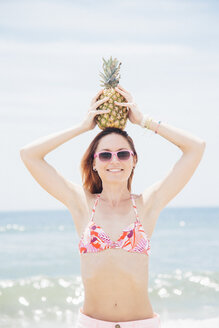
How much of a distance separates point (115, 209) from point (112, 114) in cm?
77

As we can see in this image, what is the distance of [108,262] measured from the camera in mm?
4484

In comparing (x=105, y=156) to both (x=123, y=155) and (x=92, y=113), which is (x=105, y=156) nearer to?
(x=123, y=155)

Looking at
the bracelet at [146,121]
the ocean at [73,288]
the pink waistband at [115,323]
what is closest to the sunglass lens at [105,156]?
the bracelet at [146,121]

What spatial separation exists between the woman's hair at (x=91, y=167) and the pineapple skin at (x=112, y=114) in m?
0.06

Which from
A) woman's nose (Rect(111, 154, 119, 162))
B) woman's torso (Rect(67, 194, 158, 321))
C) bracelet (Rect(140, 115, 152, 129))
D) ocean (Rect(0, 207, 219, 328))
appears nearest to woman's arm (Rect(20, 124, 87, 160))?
woman's nose (Rect(111, 154, 119, 162))

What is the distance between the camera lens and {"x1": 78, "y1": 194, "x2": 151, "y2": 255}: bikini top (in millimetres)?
4504

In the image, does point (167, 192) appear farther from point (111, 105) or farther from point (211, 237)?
point (211, 237)

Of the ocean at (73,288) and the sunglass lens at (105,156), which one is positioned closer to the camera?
the sunglass lens at (105,156)

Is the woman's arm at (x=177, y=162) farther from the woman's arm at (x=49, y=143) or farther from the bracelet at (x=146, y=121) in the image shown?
the woman's arm at (x=49, y=143)

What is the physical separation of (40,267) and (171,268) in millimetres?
4507

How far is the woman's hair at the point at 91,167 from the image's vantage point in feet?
16.0

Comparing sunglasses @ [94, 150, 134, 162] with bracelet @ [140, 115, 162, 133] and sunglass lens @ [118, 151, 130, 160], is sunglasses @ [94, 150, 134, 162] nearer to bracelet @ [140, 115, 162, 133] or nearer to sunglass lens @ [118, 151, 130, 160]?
sunglass lens @ [118, 151, 130, 160]

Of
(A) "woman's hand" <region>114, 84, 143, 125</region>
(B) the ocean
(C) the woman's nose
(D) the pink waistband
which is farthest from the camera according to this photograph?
(B) the ocean

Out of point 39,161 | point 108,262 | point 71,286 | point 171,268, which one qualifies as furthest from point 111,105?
point 171,268
